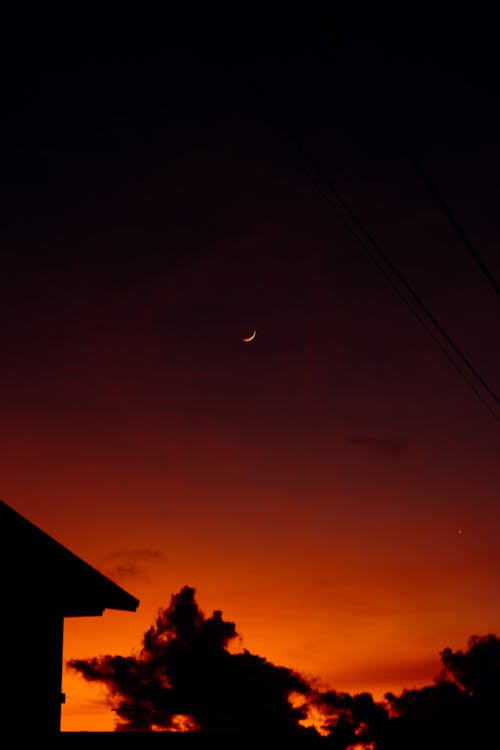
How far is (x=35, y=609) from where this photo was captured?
1218 centimetres

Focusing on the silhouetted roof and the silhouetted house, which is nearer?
the silhouetted house

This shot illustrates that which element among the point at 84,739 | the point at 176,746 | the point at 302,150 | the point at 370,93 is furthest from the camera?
the point at 176,746

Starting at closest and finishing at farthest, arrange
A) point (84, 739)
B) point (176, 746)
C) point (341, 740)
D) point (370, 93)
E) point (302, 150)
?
point (370, 93)
point (302, 150)
point (84, 739)
point (176, 746)
point (341, 740)

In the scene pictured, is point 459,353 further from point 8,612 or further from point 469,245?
point 8,612

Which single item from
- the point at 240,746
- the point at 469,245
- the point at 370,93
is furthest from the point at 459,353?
the point at 240,746

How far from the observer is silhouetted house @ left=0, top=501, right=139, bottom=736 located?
11.6m

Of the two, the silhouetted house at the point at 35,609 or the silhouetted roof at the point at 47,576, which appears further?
the silhouetted roof at the point at 47,576

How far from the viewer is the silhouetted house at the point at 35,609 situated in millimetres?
11609

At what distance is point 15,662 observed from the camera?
38.3 feet

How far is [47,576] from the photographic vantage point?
12.2 metres

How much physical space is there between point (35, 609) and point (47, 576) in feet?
Result: 1.47

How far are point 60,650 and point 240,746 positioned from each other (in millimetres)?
3508

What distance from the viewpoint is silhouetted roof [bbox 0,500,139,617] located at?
12.0m

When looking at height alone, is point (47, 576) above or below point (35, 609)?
above
